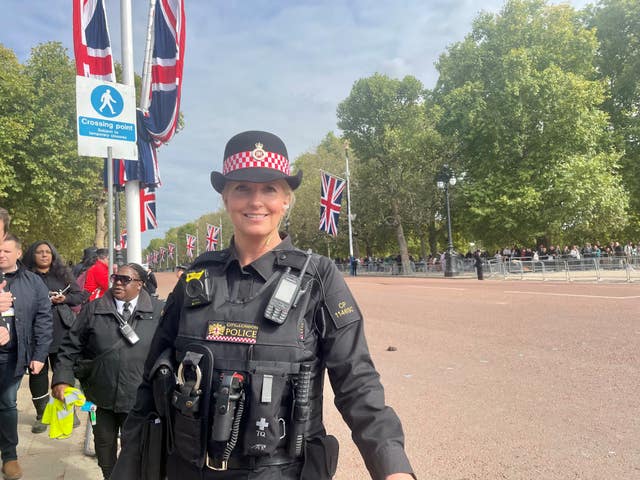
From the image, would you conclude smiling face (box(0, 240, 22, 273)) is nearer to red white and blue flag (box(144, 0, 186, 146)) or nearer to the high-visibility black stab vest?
the high-visibility black stab vest

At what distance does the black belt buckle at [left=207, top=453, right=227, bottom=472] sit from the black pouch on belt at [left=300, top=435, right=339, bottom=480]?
10.7 inches

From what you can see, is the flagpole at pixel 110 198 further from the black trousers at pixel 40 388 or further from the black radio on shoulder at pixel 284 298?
the black radio on shoulder at pixel 284 298

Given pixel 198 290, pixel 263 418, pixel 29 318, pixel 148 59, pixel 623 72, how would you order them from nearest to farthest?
pixel 263 418 → pixel 198 290 → pixel 29 318 → pixel 148 59 → pixel 623 72

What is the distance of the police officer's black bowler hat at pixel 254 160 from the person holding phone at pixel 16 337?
2978 mm

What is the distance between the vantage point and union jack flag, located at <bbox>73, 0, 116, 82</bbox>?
6.31 m

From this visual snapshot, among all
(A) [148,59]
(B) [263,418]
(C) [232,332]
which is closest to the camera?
(B) [263,418]

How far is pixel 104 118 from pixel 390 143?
3646cm

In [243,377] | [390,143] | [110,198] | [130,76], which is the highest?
[390,143]

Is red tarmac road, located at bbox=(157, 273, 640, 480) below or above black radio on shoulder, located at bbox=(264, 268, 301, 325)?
below

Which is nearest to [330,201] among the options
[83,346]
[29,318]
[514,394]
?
[514,394]

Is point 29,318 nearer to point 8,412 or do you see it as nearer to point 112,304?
point 8,412

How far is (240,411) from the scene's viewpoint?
163 cm

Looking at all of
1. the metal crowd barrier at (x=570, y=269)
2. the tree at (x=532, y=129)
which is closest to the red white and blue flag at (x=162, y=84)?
the metal crowd barrier at (x=570, y=269)

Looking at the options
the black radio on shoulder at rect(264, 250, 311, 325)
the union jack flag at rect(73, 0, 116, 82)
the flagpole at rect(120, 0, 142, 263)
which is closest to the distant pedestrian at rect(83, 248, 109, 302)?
the flagpole at rect(120, 0, 142, 263)
